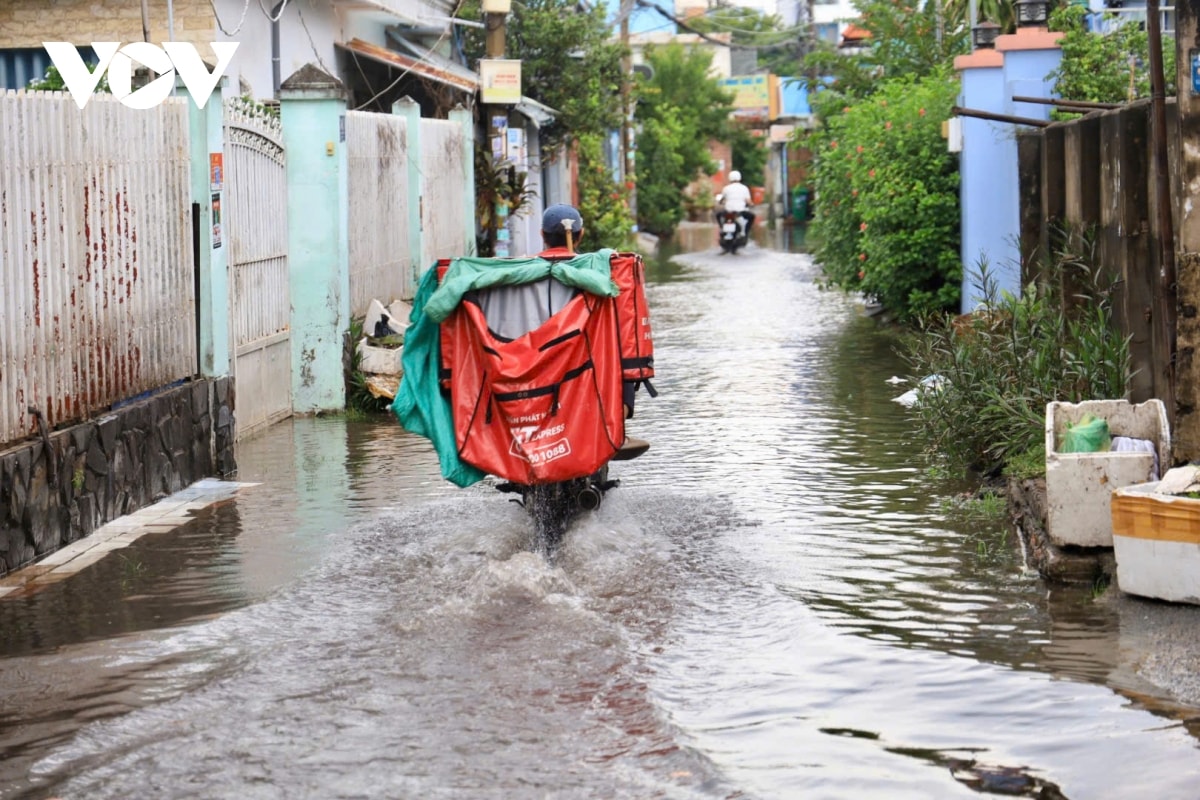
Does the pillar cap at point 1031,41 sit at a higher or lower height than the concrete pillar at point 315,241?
higher

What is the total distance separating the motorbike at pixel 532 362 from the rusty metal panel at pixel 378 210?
725 centimetres

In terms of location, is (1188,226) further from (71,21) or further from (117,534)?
(71,21)

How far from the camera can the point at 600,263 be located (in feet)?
25.5

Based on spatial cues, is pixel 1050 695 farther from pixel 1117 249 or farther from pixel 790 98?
pixel 790 98

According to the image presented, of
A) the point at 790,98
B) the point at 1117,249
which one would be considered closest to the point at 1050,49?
the point at 1117,249

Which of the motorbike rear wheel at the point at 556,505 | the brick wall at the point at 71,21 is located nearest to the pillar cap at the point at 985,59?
the brick wall at the point at 71,21

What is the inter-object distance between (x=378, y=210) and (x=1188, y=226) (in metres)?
10.2

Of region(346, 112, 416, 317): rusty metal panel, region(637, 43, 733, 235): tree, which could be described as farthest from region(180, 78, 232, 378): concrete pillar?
region(637, 43, 733, 235): tree

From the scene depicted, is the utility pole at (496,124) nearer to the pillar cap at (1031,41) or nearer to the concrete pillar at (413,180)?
the concrete pillar at (413,180)

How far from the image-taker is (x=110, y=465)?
9141mm

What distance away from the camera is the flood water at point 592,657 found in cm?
522

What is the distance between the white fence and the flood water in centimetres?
93

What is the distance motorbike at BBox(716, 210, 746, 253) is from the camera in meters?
33.9

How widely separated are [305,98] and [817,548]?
7.03m
